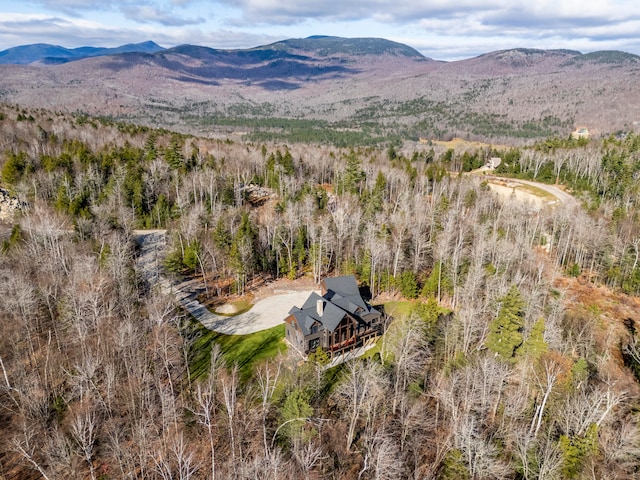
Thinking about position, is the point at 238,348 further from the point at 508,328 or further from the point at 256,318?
the point at 508,328

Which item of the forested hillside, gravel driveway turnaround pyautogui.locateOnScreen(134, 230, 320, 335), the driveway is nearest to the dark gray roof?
the forested hillside

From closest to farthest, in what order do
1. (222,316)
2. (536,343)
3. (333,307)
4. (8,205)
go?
(536,343) → (333,307) → (222,316) → (8,205)

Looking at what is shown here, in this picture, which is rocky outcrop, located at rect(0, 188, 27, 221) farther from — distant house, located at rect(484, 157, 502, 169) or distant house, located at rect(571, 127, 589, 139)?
distant house, located at rect(571, 127, 589, 139)

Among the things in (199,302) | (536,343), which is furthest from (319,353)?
(199,302)

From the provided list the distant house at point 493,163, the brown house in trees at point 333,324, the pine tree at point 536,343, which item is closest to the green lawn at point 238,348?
the brown house in trees at point 333,324

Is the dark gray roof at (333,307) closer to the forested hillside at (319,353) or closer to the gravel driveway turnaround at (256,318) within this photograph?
the forested hillside at (319,353)
